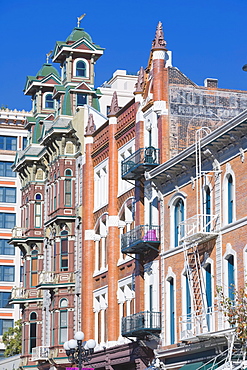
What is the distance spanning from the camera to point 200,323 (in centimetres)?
3888

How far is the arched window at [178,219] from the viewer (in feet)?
142

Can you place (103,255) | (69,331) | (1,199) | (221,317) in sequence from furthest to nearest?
(1,199)
(69,331)
(103,255)
(221,317)

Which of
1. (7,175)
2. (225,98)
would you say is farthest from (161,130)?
(7,175)

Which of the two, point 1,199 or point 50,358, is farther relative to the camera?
point 1,199

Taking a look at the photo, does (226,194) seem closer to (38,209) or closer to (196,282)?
(196,282)

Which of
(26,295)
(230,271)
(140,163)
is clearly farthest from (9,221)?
(230,271)

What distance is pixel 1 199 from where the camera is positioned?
98188 mm

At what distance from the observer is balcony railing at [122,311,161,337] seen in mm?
44656

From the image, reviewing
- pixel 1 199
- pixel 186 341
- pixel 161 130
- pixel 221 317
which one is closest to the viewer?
pixel 221 317

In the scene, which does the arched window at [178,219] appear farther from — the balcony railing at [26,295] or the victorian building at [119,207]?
the balcony railing at [26,295]

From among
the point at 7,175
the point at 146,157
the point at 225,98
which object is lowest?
the point at 146,157

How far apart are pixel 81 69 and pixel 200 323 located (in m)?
30.3

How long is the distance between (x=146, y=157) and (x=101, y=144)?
9727mm

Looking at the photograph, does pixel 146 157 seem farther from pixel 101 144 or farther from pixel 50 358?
pixel 50 358
